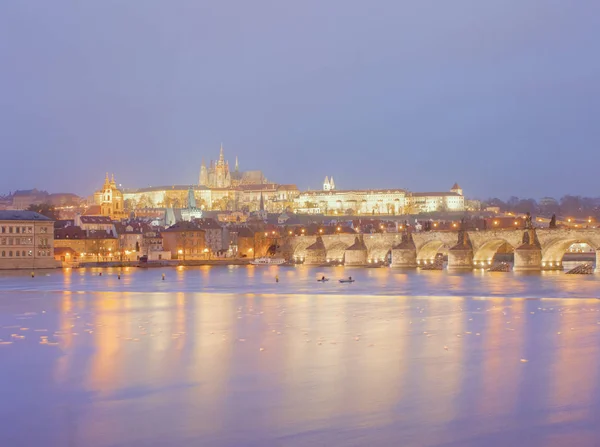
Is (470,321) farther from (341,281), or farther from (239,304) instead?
(341,281)

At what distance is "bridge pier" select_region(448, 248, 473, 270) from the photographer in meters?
55.7

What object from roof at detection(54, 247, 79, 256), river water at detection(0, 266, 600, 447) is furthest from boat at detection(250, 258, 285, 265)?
river water at detection(0, 266, 600, 447)

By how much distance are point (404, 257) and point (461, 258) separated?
7128 millimetres

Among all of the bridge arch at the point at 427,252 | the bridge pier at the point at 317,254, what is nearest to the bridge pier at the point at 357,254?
the bridge arch at the point at 427,252

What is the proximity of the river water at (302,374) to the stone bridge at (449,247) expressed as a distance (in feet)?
67.8

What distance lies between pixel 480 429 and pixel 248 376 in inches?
199

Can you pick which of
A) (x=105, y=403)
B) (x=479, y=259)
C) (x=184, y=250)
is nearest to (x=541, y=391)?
(x=105, y=403)

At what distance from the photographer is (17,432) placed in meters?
11.5

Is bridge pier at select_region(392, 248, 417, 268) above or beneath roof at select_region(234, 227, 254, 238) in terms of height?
beneath

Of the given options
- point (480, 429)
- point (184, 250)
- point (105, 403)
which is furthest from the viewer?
point (184, 250)

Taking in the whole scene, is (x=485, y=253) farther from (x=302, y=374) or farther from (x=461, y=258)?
(x=302, y=374)

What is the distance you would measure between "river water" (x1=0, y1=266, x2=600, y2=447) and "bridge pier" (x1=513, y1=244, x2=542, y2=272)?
20.7m

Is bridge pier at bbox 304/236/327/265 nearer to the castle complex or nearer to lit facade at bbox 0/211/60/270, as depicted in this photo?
lit facade at bbox 0/211/60/270

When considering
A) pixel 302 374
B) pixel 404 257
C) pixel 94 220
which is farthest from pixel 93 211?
pixel 302 374
